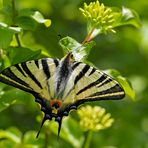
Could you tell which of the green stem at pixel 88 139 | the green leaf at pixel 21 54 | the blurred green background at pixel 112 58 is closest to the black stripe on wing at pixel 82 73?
the green leaf at pixel 21 54

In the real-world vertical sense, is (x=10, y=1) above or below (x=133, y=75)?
above

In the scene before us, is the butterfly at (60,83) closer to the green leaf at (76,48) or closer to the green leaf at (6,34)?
the green leaf at (76,48)

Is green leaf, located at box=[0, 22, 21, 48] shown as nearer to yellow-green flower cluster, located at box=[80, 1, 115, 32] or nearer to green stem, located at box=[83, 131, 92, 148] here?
yellow-green flower cluster, located at box=[80, 1, 115, 32]

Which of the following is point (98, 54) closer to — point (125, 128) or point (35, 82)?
point (125, 128)

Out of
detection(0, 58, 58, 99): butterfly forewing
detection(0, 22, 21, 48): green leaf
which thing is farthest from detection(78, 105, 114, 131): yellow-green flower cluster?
detection(0, 22, 21, 48): green leaf

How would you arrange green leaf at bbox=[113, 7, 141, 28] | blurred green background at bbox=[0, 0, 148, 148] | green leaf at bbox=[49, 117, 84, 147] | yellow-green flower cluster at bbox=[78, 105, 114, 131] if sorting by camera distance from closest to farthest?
green leaf at bbox=[113, 7, 141, 28] → yellow-green flower cluster at bbox=[78, 105, 114, 131] → green leaf at bbox=[49, 117, 84, 147] → blurred green background at bbox=[0, 0, 148, 148]

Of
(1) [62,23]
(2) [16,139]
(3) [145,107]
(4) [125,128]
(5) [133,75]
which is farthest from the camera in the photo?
(1) [62,23]

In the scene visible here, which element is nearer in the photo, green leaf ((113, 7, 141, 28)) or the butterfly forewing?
the butterfly forewing

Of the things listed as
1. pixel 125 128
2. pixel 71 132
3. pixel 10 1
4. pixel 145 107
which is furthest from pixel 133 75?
pixel 10 1
